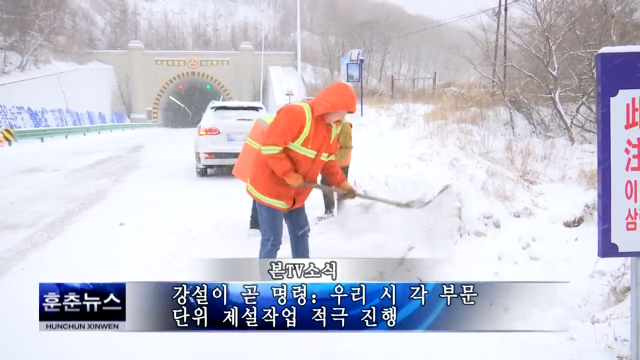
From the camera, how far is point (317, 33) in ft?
22.5

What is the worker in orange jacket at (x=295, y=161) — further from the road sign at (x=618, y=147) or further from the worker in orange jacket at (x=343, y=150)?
the road sign at (x=618, y=147)

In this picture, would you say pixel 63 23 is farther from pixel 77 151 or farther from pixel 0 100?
pixel 77 151

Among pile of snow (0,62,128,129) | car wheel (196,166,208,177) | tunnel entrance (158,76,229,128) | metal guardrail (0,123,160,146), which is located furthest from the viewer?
tunnel entrance (158,76,229,128)

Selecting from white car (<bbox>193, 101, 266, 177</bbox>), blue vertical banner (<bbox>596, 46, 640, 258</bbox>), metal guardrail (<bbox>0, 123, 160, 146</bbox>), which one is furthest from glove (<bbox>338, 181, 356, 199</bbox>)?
metal guardrail (<bbox>0, 123, 160, 146</bbox>)

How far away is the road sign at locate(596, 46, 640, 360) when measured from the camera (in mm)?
1908

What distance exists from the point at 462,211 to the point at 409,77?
4602 millimetres

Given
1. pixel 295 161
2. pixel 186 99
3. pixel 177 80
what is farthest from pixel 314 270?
pixel 186 99

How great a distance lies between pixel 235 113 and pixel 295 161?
5.07 metres

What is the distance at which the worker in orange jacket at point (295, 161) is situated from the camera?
8.96 feet

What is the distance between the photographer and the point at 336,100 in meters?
2.70

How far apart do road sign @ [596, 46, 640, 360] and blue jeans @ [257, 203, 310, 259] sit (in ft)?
5.96

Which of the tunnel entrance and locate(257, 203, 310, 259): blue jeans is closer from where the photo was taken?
locate(257, 203, 310, 259): blue jeans

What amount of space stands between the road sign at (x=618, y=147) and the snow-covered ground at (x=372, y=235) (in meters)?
0.75

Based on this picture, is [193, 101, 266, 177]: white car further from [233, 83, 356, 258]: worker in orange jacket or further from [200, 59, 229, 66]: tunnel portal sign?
[200, 59, 229, 66]: tunnel portal sign
